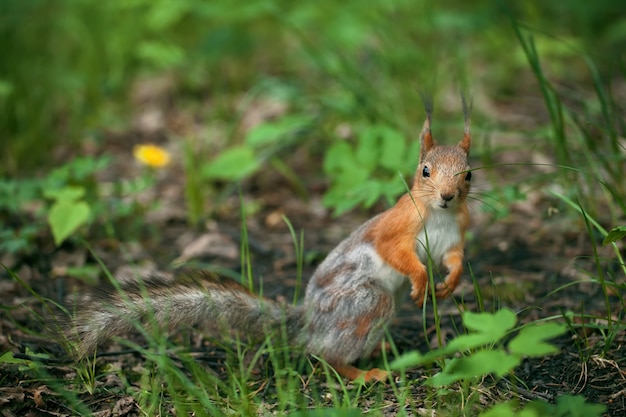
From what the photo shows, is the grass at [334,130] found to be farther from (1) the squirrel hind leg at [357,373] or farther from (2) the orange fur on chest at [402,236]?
(2) the orange fur on chest at [402,236]

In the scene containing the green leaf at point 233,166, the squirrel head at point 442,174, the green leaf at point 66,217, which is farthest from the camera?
the green leaf at point 233,166

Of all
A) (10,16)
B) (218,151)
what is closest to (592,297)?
(218,151)

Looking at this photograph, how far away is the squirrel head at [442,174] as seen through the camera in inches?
111

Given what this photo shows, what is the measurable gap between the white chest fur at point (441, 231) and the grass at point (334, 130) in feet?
0.73

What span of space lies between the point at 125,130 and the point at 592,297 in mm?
4109

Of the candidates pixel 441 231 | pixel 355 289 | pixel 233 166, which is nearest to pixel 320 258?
pixel 233 166

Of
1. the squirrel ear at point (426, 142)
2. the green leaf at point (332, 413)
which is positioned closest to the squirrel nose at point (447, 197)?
the squirrel ear at point (426, 142)

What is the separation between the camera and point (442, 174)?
2844 mm

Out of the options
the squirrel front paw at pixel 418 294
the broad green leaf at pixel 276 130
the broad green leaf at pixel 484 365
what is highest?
the broad green leaf at pixel 484 365

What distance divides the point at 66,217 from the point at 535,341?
2.64 metres

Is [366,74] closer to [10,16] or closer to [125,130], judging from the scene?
[125,130]

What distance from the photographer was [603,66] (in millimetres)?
6582

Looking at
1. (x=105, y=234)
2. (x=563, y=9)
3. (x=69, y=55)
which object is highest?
(x=563, y=9)

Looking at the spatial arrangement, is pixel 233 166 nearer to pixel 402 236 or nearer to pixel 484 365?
pixel 402 236
